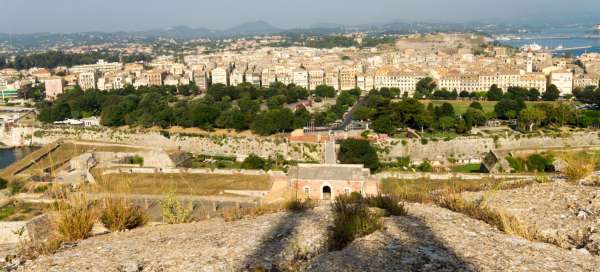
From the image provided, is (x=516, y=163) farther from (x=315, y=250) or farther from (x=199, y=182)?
(x=315, y=250)

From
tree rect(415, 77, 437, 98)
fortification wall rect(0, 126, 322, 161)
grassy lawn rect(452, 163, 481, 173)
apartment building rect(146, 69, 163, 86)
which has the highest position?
apartment building rect(146, 69, 163, 86)

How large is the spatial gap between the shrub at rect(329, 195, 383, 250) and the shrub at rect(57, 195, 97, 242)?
2288mm

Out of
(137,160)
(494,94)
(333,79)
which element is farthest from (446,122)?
(333,79)

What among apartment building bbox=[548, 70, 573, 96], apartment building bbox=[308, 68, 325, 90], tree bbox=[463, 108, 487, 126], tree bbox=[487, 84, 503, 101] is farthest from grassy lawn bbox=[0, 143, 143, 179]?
apartment building bbox=[548, 70, 573, 96]

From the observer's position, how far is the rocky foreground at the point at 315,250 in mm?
3686

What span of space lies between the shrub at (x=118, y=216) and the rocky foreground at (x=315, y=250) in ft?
0.65

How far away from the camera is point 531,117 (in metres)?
28.6

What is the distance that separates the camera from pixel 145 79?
59.1 meters

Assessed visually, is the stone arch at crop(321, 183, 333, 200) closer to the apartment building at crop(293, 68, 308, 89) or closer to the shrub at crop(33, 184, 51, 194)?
the shrub at crop(33, 184, 51, 194)

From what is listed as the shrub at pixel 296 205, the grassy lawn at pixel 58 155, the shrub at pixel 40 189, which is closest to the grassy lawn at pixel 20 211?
the shrub at pixel 40 189

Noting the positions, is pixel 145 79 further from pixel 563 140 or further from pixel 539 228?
pixel 539 228

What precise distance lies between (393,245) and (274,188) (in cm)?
1117

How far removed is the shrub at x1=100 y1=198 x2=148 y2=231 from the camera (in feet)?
17.0

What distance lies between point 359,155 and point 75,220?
17.3m
